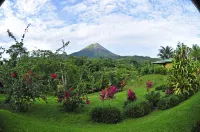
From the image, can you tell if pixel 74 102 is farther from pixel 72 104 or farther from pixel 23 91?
pixel 23 91

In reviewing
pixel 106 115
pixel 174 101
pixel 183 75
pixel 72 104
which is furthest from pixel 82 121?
pixel 183 75

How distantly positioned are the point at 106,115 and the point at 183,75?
4.68 m

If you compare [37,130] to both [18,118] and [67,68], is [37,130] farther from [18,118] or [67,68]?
[67,68]

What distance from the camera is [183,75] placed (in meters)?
12.1

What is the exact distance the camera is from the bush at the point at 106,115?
9.66 m

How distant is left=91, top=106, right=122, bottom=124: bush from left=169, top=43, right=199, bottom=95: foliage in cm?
357

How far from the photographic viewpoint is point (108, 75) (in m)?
23.0

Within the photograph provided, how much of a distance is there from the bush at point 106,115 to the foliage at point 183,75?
11.7 ft

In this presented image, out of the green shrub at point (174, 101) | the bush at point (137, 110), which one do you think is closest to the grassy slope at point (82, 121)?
the bush at point (137, 110)

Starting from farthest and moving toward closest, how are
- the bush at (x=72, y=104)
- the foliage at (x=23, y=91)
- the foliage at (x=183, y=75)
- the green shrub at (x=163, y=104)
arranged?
the foliage at (x=183, y=75) < the green shrub at (x=163, y=104) < the bush at (x=72, y=104) < the foliage at (x=23, y=91)

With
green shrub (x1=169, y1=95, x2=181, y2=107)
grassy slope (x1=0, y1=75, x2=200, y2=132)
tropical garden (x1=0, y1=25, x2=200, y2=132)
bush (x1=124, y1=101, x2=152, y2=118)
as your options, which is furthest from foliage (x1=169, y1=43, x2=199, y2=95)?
bush (x1=124, y1=101, x2=152, y2=118)

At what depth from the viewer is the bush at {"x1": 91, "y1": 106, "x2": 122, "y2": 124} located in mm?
9664

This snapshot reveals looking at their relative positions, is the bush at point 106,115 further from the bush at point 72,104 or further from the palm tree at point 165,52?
the palm tree at point 165,52

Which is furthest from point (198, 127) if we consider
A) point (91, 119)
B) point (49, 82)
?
point (49, 82)
